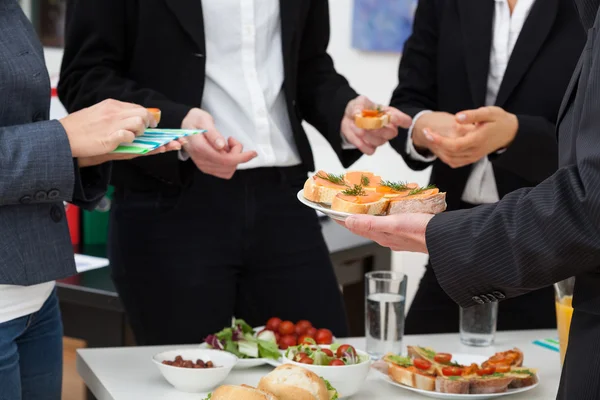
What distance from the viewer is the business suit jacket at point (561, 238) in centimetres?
114

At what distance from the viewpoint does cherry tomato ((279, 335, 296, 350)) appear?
6.15ft

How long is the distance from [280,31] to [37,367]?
3.14ft

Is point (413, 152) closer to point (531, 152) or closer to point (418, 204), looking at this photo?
point (531, 152)

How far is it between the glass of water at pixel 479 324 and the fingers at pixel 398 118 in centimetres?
48

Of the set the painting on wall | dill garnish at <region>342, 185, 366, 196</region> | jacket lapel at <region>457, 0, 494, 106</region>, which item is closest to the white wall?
the painting on wall

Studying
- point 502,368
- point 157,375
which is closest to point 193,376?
point 157,375

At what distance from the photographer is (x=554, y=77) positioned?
228 centimetres

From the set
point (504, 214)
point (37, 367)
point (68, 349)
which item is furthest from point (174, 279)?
point (68, 349)

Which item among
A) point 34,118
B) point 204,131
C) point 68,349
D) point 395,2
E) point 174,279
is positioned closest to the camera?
point 34,118

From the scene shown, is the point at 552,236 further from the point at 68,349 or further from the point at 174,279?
the point at 68,349

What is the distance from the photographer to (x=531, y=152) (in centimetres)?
221

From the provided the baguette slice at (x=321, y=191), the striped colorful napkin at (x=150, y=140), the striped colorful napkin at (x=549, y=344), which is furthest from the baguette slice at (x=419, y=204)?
the striped colorful napkin at (x=549, y=344)

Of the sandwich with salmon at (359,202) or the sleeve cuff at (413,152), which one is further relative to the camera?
the sleeve cuff at (413,152)

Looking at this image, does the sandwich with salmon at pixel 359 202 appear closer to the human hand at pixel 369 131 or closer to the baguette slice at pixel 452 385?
the baguette slice at pixel 452 385
